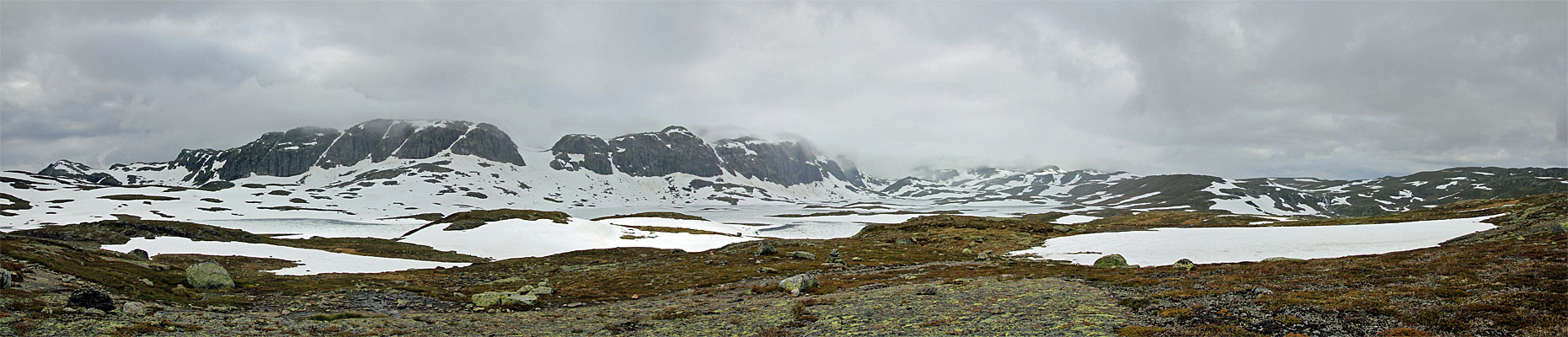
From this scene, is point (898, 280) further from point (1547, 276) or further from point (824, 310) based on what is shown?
point (1547, 276)

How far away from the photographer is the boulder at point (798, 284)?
114 feet

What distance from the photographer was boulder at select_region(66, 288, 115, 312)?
72.4ft

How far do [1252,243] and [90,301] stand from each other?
76.4m

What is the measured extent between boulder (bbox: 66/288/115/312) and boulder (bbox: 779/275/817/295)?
27691 millimetres

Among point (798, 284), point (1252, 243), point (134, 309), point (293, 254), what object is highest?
point (1252, 243)

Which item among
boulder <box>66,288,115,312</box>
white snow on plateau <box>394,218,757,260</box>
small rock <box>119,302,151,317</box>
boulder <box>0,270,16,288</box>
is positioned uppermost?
boulder <box>0,270,16,288</box>

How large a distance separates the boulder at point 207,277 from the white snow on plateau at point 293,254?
1698 cm

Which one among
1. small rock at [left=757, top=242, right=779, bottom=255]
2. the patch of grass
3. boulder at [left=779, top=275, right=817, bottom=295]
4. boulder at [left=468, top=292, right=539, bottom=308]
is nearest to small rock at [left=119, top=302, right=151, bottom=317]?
boulder at [left=468, top=292, right=539, bottom=308]

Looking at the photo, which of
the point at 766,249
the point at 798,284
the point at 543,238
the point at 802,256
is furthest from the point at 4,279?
the point at 543,238

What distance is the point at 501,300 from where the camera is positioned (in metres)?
33.0

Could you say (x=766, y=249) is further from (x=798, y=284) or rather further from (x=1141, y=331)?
(x=1141, y=331)

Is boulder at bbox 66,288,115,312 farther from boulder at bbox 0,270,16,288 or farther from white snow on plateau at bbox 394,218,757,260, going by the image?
white snow on plateau at bbox 394,218,757,260

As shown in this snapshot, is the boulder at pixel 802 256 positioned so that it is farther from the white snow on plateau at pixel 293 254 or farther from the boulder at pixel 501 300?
the white snow on plateau at pixel 293 254

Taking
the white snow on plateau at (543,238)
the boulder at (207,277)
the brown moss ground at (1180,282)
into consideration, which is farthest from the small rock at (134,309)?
the white snow on plateau at (543,238)
